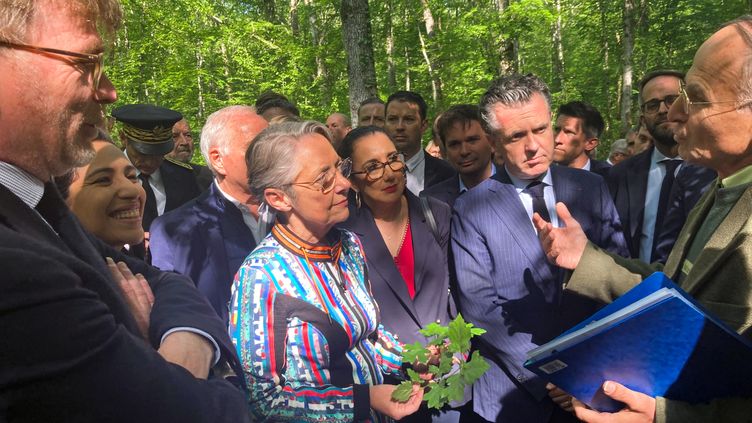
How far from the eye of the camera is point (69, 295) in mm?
1038

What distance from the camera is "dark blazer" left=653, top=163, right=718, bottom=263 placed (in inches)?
159

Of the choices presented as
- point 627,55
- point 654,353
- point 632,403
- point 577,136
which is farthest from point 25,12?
point 627,55

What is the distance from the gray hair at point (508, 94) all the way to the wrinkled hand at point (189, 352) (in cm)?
249

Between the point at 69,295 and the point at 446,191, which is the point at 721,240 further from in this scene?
the point at 446,191

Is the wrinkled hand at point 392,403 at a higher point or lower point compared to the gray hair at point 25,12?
lower

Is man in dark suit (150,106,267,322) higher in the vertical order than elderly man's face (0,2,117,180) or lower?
lower

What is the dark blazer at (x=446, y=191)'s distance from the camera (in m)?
4.80

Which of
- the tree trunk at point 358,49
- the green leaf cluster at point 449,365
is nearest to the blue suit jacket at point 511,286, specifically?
the green leaf cluster at point 449,365

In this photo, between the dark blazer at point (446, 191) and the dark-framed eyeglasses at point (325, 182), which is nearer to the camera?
the dark-framed eyeglasses at point (325, 182)

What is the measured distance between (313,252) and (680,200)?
126 inches

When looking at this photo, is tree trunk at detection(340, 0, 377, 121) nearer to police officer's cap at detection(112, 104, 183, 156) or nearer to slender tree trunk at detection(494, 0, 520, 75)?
police officer's cap at detection(112, 104, 183, 156)

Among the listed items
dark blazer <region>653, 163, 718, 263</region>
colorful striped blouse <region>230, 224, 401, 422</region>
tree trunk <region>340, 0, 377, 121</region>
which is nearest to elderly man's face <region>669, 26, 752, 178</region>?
colorful striped blouse <region>230, 224, 401, 422</region>

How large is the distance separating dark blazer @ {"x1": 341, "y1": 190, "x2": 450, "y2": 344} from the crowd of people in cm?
2

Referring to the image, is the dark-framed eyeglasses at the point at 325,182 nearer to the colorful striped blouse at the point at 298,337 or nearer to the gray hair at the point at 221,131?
the colorful striped blouse at the point at 298,337
